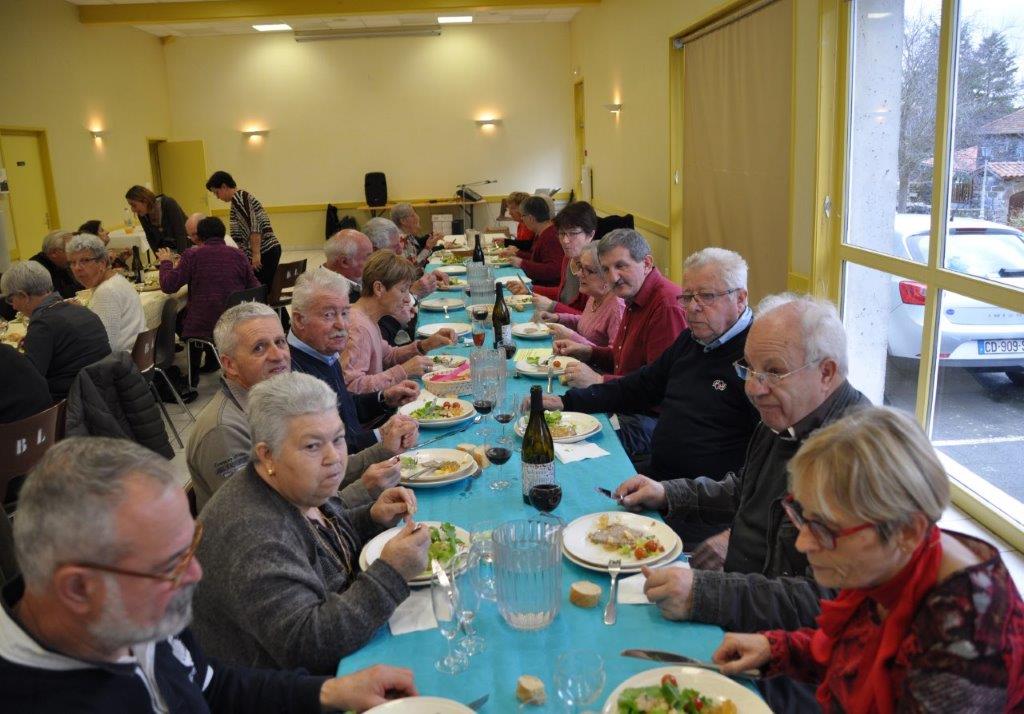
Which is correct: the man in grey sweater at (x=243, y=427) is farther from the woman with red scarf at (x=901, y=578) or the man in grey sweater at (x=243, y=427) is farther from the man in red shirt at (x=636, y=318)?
the woman with red scarf at (x=901, y=578)

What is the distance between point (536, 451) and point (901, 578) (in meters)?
1.27

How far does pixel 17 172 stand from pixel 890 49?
360 inches

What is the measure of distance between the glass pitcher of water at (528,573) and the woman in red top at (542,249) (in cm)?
574

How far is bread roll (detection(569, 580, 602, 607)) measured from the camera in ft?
5.66

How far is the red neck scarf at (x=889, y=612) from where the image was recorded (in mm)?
1257

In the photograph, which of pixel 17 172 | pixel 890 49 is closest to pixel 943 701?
pixel 890 49

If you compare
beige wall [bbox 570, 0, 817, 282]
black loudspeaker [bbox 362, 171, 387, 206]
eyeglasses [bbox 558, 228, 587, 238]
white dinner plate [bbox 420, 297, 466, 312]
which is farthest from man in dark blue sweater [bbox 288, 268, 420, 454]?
black loudspeaker [bbox 362, 171, 387, 206]

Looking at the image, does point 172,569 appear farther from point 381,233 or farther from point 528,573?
point 381,233

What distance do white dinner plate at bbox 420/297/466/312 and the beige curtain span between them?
230 centimetres

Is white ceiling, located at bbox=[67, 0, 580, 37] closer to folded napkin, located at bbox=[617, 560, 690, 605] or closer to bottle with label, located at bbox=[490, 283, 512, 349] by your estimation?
bottle with label, located at bbox=[490, 283, 512, 349]

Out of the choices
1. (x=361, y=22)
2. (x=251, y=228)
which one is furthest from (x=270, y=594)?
(x=361, y=22)

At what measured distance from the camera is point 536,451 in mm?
2424

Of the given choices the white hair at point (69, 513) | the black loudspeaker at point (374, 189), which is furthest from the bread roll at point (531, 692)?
the black loudspeaker at point (374, 189)

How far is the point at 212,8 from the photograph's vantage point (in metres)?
11.2
